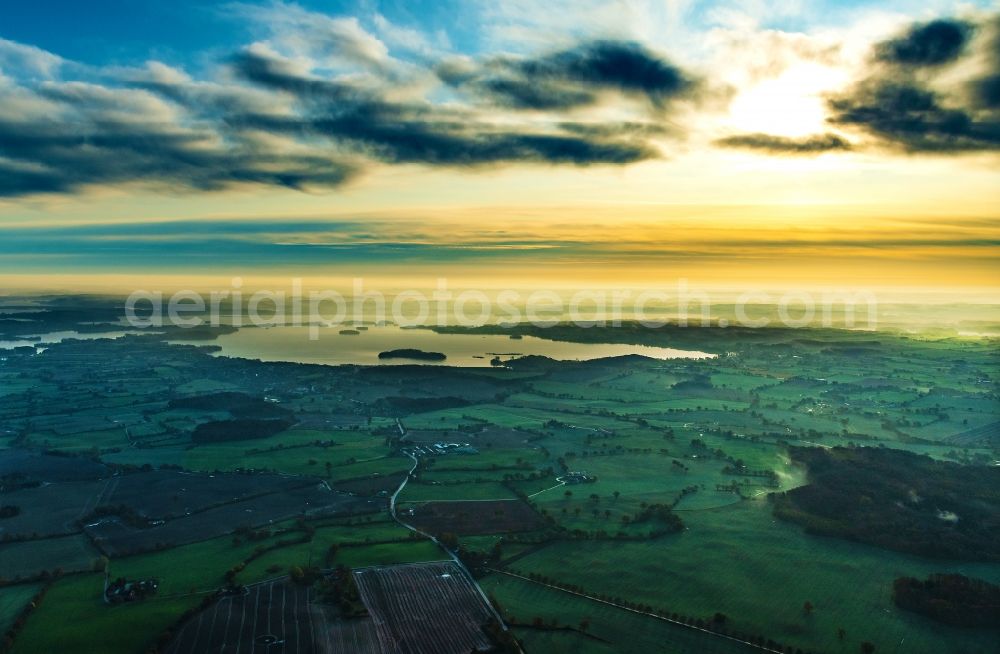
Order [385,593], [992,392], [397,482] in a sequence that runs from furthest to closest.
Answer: [992,392] < [397,482] < [385,593]

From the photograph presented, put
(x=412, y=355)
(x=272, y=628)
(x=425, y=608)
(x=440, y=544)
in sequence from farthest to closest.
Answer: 1. (x=412, y=355)
2. (x=440, y=544)
3. (x=425, y=608)
4. (x=272, y=628)

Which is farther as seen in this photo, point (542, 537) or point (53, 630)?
point (542, 537)

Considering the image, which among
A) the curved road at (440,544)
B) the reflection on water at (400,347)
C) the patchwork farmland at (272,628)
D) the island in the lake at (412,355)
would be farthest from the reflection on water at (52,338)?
the patchwork farmland at (272,628)

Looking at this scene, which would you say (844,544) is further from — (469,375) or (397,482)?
(469,375)

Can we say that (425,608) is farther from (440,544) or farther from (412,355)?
(412,355)

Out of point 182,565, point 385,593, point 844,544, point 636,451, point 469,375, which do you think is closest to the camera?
point 385,593

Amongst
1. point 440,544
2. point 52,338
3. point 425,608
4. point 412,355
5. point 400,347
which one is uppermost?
point 52,338

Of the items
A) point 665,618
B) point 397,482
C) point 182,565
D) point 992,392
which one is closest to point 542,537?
point 665,618

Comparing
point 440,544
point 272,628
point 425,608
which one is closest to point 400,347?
point 440,544
